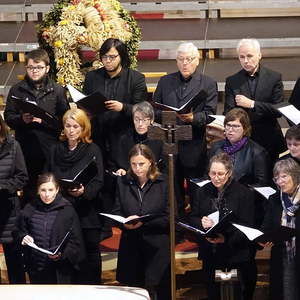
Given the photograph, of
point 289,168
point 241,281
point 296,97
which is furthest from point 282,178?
point 296,97

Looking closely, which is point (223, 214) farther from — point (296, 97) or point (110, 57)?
Result: point (110, 57)

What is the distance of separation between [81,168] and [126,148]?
42 cm

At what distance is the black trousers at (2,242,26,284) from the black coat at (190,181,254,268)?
1358 millimetres

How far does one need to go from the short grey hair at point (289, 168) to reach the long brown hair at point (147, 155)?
0.89 meters

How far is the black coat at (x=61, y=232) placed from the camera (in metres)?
7.44

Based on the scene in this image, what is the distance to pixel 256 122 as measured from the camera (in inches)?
313

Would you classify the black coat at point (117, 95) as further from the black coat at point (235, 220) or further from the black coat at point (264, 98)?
the black coat at point (235, 220)

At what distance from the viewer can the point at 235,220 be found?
7258mm

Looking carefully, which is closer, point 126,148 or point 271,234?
point 271,234

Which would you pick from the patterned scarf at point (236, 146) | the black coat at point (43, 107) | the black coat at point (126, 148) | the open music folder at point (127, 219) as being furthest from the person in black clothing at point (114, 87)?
the open music folder at point (127, 219)

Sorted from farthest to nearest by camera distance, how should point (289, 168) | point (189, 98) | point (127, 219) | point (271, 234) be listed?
point (189, 98) < point (127, 219) < point (289, 168) < point (271, 234)

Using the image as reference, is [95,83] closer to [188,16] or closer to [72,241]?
[72,241]

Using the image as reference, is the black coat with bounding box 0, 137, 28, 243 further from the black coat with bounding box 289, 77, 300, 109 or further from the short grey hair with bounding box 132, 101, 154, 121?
the black coat with bounding box 289, 77, 300, 109

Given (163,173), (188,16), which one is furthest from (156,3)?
(163,173)
